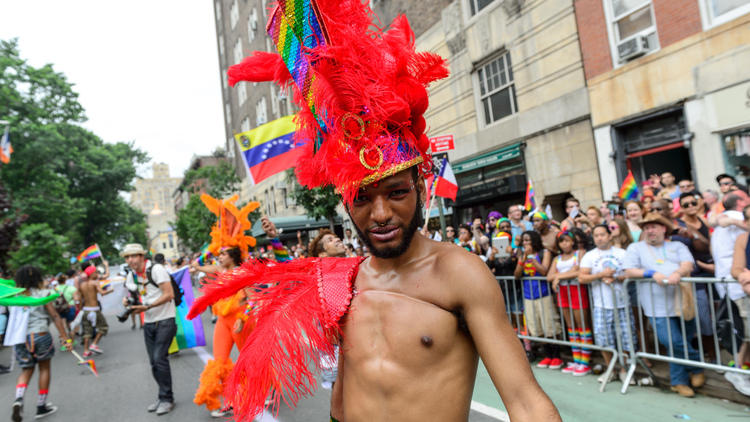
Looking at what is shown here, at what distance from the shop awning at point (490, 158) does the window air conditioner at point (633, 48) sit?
3322 mm

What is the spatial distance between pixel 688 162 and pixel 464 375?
9809 millimetres

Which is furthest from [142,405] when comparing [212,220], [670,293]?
[212,220]

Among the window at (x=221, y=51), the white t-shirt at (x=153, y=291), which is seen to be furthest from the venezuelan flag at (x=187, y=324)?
the window at (x=221, y=51)

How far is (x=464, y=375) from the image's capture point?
154 cm

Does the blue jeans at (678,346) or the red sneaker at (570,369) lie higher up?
the blue jeans at (678,346)

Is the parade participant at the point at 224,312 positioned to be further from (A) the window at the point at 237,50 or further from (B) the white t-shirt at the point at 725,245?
(A) the window at the point at 237,50

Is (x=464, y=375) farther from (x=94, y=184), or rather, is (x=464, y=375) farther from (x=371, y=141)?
(x=94, y=184)

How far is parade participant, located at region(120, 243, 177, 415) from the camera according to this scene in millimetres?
5465

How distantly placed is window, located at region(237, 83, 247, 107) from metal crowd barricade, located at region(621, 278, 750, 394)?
1357 inches

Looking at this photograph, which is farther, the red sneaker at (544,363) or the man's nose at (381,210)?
the red sneaker at (544,363)

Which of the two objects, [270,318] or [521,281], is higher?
[270,318]

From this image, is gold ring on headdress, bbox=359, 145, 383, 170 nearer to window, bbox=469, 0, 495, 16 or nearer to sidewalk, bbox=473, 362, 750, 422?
sidewalk, bbox=473, 362, 750, 422

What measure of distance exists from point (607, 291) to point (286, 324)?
442cm

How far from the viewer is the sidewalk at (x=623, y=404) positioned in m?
3.98
